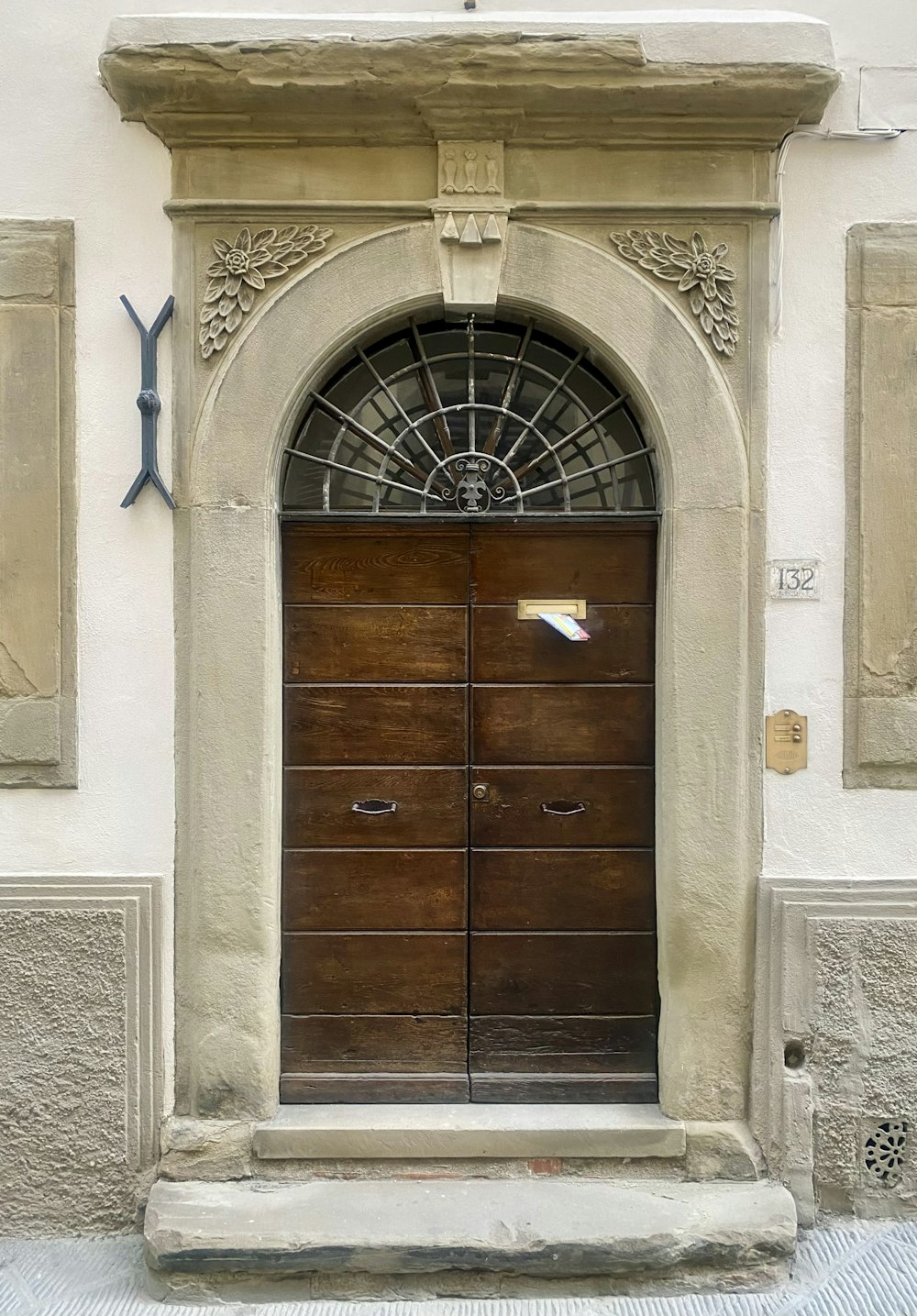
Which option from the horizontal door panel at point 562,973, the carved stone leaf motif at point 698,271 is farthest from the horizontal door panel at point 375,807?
the carved stone leaf motif at point 698,271

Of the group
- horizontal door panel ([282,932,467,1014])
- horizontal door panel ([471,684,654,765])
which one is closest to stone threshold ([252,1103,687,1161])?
horizontal door panel ([282,932,467,1014])

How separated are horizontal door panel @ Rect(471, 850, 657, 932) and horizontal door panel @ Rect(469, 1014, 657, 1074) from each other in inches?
15.4

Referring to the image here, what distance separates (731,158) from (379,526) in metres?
2.00

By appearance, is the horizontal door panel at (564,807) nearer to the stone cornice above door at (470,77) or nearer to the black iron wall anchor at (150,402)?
the black iron wall anchor at (150,402)

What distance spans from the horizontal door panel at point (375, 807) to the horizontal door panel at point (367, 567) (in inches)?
28.6

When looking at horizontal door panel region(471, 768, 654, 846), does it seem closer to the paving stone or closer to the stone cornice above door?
the paving stone

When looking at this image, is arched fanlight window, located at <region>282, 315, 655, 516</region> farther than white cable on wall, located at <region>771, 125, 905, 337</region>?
Yes

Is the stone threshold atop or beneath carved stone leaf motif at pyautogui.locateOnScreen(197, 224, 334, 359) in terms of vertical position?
beneath

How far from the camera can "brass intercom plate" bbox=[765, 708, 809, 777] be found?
12.5 ft

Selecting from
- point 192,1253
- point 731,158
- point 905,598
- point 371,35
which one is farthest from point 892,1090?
point 371,35

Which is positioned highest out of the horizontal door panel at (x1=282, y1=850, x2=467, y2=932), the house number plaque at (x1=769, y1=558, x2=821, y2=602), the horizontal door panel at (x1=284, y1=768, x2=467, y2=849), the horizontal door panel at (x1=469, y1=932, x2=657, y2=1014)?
the house number plaque at (x1=769, y1=558, x2=821, y2=602)

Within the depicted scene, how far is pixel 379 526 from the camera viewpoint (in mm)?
3926

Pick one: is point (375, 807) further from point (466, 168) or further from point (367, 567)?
point (466, 168)

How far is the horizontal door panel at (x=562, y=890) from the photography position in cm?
397
